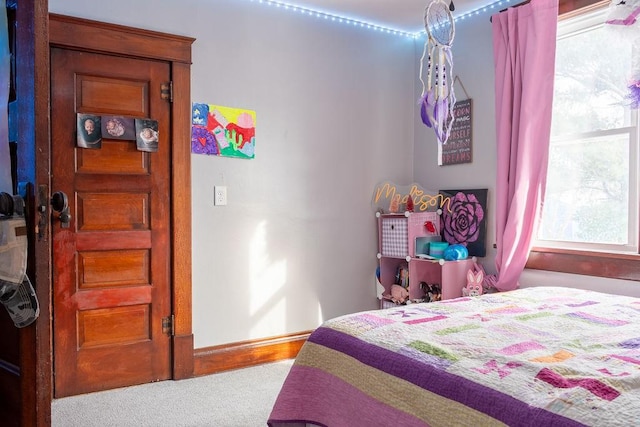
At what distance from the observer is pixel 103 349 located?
111 inches

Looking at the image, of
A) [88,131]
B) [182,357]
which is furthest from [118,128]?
[182,357]

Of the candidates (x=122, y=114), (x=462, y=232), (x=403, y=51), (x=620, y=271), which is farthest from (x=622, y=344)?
(x=403, y=51)

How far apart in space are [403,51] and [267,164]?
1.47 m

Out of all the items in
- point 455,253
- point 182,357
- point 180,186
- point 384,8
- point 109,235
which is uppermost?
point 384,8

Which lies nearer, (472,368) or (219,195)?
(472,368)

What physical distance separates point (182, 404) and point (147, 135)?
4.87 ft

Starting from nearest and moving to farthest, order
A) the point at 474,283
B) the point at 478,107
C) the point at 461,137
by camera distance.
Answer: the point at 474,283
the point at 478,107
the point at 461,137

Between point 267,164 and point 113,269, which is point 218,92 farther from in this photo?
point 113,269

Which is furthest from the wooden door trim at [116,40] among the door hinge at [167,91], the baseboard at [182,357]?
the baseboard at [182,357]

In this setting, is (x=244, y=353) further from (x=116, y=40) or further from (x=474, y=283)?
→ (x=116, y=40)

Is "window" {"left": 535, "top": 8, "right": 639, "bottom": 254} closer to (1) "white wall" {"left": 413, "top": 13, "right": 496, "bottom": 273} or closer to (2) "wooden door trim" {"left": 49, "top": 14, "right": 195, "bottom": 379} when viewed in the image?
(1) "white wall" {"left": 413, "top": 13, "right": 496, "bottom": 273}

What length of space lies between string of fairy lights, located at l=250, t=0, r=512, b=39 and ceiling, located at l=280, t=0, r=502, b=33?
22 mm

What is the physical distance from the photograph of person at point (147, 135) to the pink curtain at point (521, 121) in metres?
2.04

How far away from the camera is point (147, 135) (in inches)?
115
